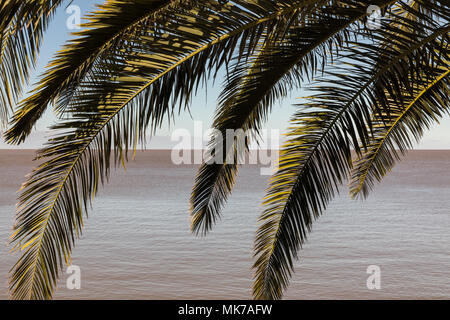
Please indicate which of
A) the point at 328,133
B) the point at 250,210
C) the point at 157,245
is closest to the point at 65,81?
the point at 328,133

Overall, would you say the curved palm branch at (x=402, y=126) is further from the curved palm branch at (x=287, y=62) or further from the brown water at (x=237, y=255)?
the brown water at (x=237, y=255)

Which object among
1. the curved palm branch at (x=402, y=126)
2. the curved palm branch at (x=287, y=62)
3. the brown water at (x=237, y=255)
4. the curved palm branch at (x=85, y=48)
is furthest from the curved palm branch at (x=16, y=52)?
the brown water at (x=237, y=255)

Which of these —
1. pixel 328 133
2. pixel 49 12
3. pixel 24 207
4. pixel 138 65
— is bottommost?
pixel 24 207

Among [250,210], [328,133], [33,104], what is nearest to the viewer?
[33,104]

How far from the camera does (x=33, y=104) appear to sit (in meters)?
2.49

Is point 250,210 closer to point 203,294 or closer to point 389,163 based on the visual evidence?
point 203,294

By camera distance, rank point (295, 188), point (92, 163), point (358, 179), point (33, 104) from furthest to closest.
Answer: point (358, 179), point (295, 188), point (92, 163), point (33, 104)

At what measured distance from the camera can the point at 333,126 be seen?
3.26 m

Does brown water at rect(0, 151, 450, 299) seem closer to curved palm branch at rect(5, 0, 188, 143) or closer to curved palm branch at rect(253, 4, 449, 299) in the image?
curved palm branch at rect(253, 4, 449, 299)

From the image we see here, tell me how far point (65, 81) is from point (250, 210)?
44.8 ft

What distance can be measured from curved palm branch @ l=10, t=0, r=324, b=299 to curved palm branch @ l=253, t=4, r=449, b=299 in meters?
0.87

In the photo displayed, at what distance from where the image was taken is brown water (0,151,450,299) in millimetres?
7371

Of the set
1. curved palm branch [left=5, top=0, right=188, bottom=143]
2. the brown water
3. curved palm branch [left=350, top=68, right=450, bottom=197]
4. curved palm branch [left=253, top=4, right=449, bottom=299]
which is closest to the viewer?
curved palm branch [left=5, top=0, right=188, bottom=143]

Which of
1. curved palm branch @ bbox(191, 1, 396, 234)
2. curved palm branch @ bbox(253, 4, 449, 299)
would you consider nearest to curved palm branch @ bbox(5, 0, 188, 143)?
curved palm branch @ bbox(191, 1, 396, 234)
